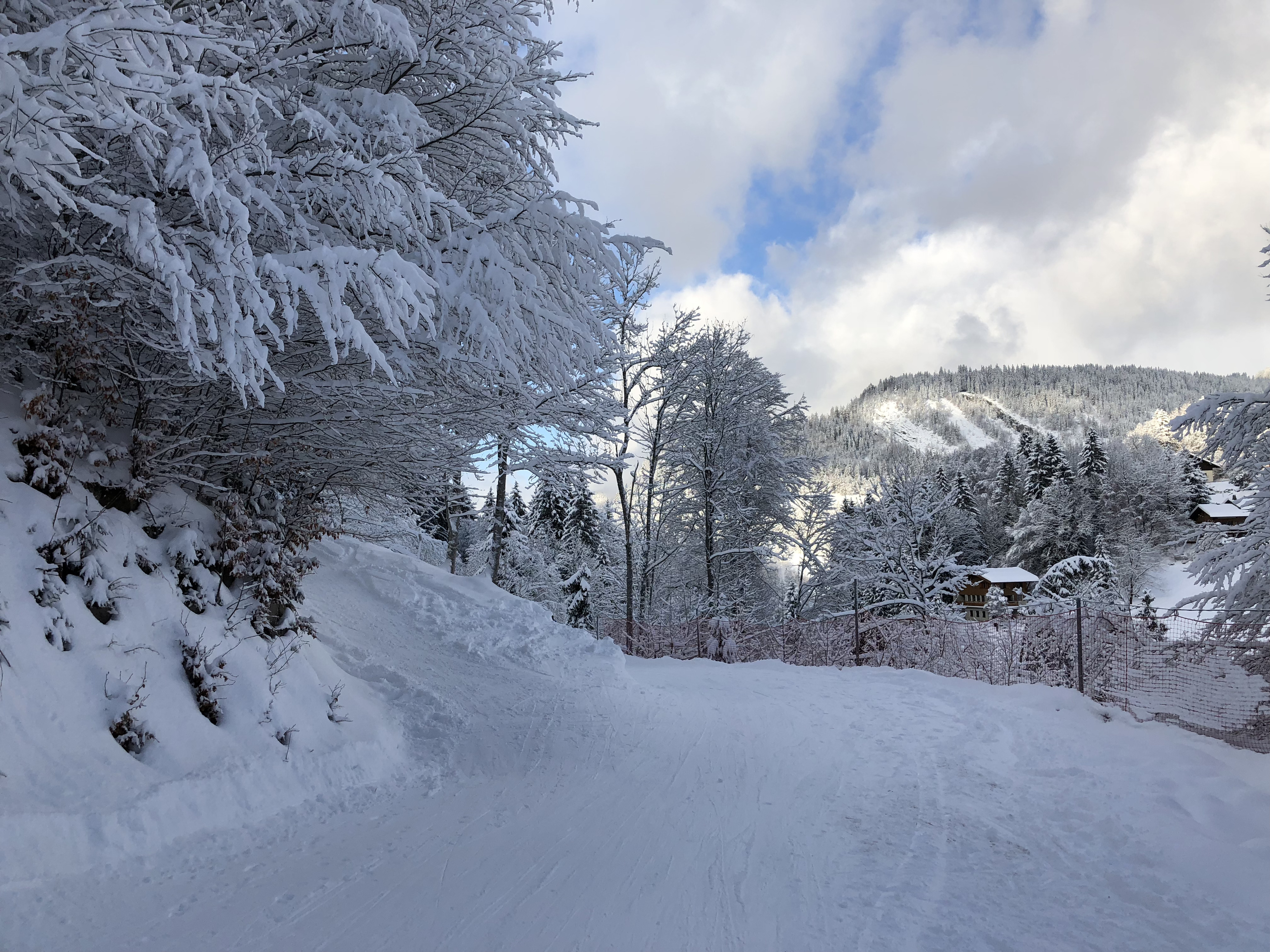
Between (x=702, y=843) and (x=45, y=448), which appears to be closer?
(x=702, y=843)

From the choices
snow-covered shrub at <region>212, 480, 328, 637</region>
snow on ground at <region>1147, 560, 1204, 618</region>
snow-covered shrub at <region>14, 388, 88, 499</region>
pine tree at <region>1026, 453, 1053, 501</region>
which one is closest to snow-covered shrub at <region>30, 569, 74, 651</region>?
snow-covered shrub at <region>14, 388, 88, 499</region>

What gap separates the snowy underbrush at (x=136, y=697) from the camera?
10.9 ft

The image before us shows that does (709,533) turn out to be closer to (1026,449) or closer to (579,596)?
(579,596)

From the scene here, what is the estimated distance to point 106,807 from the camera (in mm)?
3371

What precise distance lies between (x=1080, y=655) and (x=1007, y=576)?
40.5m

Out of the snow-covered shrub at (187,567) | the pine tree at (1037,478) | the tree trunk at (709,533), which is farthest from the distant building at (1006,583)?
the snow-covered shrub at (187,567)

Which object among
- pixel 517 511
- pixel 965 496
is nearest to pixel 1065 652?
pixel 517 511

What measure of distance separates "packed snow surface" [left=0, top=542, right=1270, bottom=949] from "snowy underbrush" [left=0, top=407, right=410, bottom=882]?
121 mm

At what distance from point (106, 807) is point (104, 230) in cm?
348

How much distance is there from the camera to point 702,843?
4082 millimetres

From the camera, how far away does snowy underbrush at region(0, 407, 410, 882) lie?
3.31 metres

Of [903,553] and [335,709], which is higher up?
[903,553]

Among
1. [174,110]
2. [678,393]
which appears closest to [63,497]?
[174,110]

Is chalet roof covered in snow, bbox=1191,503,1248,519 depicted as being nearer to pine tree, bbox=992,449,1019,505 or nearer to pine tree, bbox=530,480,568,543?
pine tree, bbox=992,449,1019,505
